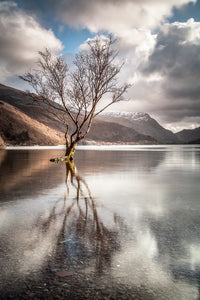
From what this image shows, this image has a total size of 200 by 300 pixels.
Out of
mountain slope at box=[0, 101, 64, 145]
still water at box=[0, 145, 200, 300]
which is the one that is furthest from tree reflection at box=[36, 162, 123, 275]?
mountain slope at box=[0, 101, 64, 145]

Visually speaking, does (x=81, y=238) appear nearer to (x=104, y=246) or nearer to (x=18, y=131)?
(x=104, y=246)

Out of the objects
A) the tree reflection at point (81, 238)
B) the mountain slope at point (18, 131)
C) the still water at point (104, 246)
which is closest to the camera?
the still water at point (104, 246)

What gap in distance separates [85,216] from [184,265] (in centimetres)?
214

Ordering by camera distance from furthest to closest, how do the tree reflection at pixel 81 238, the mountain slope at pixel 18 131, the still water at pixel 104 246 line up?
1. the mountain slope at pixel 18 131
2. the tree reflection at pixel 81 238
3. the still water at pixel 104 246

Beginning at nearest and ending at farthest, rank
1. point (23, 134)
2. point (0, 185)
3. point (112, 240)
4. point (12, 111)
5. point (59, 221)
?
point (112, 240)
point (59, 221)
point (0, 185)
point (23, 134)
point (12, 111)

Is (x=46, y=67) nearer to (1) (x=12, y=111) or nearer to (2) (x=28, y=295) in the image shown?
(2) (x=28, y=295)

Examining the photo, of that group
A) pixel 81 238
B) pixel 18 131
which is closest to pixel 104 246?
pixel 81 238

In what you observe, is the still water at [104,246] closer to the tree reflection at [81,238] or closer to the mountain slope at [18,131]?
the tree reflection at [81,238]

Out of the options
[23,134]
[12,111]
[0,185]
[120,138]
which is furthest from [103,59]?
[120,138]

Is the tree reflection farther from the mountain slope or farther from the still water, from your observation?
the mountain slope

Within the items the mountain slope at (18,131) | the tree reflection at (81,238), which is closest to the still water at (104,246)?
the tree reflection at (81,238)

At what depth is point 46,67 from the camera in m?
22.6

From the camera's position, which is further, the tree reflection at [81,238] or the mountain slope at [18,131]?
the mountain slope at [18,131]

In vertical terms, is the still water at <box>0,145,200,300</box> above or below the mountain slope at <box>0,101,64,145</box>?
below
